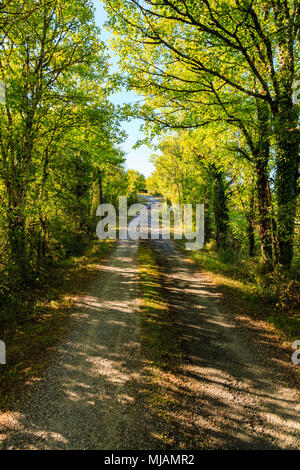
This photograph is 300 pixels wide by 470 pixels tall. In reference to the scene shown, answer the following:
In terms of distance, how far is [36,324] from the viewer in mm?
7398

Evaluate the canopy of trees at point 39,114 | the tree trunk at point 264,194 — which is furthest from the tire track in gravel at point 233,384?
the canopy of trees at point 39,114

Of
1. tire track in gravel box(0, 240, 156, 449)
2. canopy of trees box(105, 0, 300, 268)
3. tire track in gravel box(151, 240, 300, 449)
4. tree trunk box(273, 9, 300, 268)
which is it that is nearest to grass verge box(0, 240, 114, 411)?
tire track in gravel box(0, 240, 156, 449)

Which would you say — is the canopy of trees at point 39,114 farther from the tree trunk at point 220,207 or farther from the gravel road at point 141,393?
the tree trunk at point 220,207

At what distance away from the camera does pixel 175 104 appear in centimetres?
915

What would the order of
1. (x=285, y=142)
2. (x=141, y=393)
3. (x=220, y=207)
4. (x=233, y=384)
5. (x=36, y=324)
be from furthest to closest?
(x=220, y=207) < (x=285, y=142) < (x=36, y=324) < (x=233, y=384) < (x=141, y=393)

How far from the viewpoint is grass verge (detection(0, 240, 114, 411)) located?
5238 millimetres

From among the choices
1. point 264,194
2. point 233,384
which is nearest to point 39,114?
point 264,194

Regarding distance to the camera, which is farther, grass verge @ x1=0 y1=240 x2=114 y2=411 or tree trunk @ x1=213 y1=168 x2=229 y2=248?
tree trunk @ x1=213 y1=168 x2=229 y2=248

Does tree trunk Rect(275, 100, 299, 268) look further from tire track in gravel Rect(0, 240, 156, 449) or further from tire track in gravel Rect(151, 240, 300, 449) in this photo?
tire track in gravel Rect(0, 240, 156, 449)

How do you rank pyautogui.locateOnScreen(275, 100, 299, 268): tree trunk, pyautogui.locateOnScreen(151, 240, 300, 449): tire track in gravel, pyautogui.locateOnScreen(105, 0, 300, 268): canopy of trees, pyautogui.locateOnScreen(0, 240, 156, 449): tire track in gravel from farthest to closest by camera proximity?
1. pyautogui.locateOnScreen(275, 100, 299, 268): tree trunk
2. pyautogui.locateOnScreen(105, 0, 300, 268): canopy of trees
3. pyautogui.locateOnScreen(151, 240, 300, 449): tire track in gravel
4. pyautogui.locateOnScreen(0, 240, 156, 449): tire track in gravel

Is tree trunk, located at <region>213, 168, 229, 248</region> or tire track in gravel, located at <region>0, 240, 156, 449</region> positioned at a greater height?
tree trunk, located at <region>213, 168, 229, 248</region>

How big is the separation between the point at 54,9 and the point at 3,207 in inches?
341

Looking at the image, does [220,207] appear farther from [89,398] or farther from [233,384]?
[89,398]

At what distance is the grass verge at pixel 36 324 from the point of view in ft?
17.2
